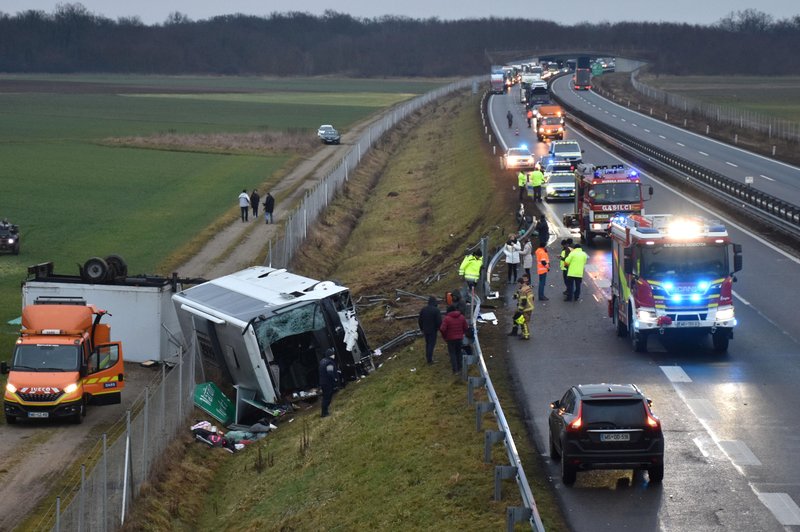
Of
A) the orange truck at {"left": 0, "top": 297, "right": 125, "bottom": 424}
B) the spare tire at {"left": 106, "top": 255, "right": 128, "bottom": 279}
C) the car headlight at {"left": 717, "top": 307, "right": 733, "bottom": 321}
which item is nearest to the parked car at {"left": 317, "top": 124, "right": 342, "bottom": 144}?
the spare tire at {"left": 106, "top": 255, "right": 128, "bottom": 279}

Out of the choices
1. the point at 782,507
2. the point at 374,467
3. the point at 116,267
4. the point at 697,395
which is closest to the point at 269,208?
the point at 116,267

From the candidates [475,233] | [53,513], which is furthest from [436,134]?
[53,513]

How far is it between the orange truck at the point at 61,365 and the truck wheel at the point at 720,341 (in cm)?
1360

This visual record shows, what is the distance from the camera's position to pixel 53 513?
69.9 ft

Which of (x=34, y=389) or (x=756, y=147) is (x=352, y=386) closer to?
(x=34, y=389)

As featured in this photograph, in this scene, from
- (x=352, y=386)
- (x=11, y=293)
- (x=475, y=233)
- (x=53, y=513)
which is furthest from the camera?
(x=475, y=233)

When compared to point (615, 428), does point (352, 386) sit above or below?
below

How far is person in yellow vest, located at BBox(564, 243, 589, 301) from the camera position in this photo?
1300 inches

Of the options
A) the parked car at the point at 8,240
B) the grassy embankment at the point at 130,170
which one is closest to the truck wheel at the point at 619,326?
the grassy embankment at the point at 130,170

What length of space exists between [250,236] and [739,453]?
3632cm

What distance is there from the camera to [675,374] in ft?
84.6

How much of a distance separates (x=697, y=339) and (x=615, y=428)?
12.0m

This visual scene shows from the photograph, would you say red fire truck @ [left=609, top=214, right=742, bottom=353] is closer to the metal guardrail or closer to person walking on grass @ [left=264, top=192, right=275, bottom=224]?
the metal guardrail

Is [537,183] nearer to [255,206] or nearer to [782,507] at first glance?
[255,206]
